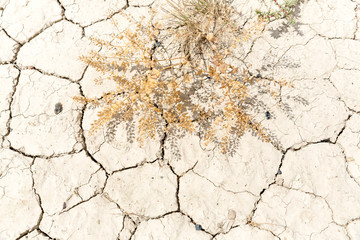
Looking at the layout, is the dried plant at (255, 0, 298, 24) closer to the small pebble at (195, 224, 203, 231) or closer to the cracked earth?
the cracked earth

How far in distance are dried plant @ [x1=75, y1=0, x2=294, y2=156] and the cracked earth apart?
12 cm

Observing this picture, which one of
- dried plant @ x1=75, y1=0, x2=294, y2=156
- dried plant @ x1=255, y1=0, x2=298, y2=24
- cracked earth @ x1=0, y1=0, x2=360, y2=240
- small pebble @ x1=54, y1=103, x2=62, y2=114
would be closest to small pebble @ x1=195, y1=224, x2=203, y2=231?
cracked earth @ x1=0, y1=0, x2=360, y2=240

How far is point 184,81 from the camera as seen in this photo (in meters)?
2.49

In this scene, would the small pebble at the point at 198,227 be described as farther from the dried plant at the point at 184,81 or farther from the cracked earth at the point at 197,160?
the dried plant at the point at 184,81

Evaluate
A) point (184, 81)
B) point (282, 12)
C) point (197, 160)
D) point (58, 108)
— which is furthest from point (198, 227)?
point (282, 12)

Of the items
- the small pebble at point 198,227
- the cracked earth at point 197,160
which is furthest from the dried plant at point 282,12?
the small pebble at point 198,227

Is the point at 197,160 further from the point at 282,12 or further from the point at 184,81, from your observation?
the point at 282,12

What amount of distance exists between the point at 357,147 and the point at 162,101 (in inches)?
71.4

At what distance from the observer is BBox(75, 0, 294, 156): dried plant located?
7.97 ft

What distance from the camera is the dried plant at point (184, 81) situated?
2430mm

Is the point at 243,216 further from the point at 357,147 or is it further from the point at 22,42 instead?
the point at 22,42

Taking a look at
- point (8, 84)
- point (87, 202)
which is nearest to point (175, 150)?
point (87, 202)

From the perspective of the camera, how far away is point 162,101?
8.29 feet

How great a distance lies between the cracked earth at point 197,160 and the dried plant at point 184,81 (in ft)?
0.39
